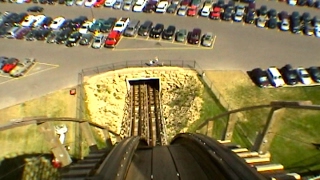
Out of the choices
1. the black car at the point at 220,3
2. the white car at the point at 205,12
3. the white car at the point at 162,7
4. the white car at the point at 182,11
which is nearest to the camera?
the white car at the point at 205,12

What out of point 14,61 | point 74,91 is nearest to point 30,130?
point 74,91

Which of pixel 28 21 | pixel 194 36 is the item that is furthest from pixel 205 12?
pixel 28 21

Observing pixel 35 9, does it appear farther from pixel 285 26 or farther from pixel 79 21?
pixel 285 26

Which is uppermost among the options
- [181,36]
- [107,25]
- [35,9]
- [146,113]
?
[35,9]

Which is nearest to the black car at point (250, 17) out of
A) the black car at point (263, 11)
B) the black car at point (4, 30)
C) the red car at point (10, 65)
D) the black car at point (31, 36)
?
the black car at point (263, 11)

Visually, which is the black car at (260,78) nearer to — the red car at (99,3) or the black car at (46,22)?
the red car at (99,3)

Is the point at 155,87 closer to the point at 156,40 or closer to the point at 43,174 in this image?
the point at 156,40
